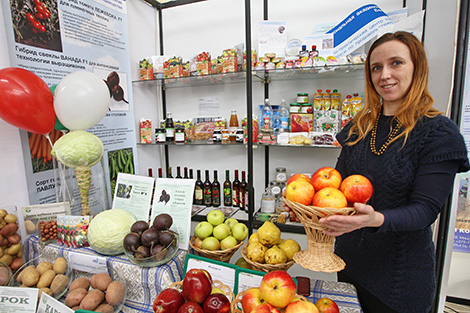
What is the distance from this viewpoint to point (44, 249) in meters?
1.47

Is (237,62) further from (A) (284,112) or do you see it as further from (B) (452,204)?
(B) (452,204)

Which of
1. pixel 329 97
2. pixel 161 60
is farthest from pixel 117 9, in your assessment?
pixel 329 97

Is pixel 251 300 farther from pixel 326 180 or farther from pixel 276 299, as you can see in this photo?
pixel 326 180

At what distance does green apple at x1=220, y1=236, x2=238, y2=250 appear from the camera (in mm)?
1389

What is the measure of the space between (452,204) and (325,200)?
5.36 ft

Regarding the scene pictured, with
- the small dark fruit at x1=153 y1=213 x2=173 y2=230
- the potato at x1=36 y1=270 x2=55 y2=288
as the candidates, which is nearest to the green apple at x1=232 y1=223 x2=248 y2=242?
the small dark fruit at x1=153 y1=213 x2=173 y2=230

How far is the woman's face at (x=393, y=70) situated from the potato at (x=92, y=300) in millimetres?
1429

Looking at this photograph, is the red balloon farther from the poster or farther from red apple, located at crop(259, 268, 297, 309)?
red apple, located at crop(259, 268, 297, 309)

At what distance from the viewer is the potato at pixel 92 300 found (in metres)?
0.98

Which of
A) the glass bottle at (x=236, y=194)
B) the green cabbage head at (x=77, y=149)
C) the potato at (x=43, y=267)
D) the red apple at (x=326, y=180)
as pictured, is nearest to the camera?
the red apple at (x=326, y=180)

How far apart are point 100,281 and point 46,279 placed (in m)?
0.24

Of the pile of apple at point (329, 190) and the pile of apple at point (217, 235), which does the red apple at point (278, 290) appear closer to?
the pile of apple at point (329, 190)

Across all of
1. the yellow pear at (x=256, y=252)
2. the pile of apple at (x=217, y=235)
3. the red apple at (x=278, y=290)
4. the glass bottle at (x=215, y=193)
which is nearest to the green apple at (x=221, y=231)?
the pile of apple at (x=217, y=235)

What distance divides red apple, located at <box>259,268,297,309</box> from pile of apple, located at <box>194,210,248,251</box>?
0.61 meters
